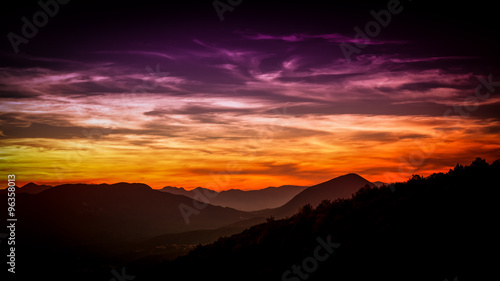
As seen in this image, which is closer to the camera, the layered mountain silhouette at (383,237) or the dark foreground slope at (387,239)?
the dark foreground slope at (387,239)

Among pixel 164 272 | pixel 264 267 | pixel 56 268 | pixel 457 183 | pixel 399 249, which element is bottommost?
pixel 56 268

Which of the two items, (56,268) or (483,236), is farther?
(56,268)

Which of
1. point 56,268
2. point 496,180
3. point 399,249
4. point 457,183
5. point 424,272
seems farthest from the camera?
point 56,268

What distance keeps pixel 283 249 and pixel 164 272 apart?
A: 11.9 meters

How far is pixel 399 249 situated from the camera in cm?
1439

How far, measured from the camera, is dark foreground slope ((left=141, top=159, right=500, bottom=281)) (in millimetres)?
13117

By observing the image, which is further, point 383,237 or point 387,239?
point 383,237

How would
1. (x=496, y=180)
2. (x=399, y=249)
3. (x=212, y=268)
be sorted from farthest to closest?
(x=212, y=268), (x=496, y=180), (x=399, y=249)

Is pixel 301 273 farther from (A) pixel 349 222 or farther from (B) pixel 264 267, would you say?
(A) pixel 349 222

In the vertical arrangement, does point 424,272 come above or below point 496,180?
below

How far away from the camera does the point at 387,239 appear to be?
1542 cm

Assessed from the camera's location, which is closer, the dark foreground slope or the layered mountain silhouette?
the dark foreground slope

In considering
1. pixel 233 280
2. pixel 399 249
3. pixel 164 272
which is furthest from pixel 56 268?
pixel 399 249

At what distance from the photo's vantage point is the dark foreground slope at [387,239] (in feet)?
43.0
